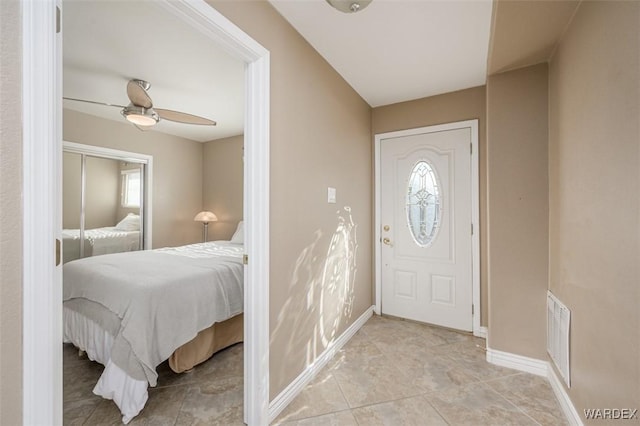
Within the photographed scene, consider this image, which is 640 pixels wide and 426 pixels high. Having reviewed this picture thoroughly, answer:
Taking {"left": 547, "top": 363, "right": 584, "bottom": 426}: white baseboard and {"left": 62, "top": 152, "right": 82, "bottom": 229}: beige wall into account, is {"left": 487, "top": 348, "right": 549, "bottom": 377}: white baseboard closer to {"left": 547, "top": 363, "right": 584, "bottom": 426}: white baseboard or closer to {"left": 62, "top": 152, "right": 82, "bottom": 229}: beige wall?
{"left": 547, "top": 363, "right": 584, "bottom": 426}: white baseboard

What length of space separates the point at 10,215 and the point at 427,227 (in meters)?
2.93

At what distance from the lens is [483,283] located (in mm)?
2656

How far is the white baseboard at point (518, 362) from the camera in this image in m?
2.03

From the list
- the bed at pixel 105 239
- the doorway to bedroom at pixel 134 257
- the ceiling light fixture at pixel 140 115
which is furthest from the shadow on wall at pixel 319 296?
the bed at pixel 105 239

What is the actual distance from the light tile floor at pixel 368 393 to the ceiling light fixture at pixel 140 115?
81.6 inches

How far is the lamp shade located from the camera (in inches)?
188

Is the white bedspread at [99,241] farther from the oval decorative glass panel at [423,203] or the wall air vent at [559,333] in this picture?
the wall air vent at [559,333]

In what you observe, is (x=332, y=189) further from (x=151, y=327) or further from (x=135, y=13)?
(x=135, y=13)

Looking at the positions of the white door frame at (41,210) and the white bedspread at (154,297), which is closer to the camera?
the white door frame at (41,210)

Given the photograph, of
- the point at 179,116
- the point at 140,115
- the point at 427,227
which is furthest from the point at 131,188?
the point at 427,227

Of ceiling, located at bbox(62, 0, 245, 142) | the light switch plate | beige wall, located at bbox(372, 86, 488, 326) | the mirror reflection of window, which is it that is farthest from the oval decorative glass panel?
the mirror reflection of window

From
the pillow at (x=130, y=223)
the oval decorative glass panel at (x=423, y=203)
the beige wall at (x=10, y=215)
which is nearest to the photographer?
the beige wall at (x=10, y=215)

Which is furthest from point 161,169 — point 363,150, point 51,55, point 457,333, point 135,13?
point 457,333

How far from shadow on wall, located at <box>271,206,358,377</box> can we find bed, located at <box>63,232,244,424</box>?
734mm
